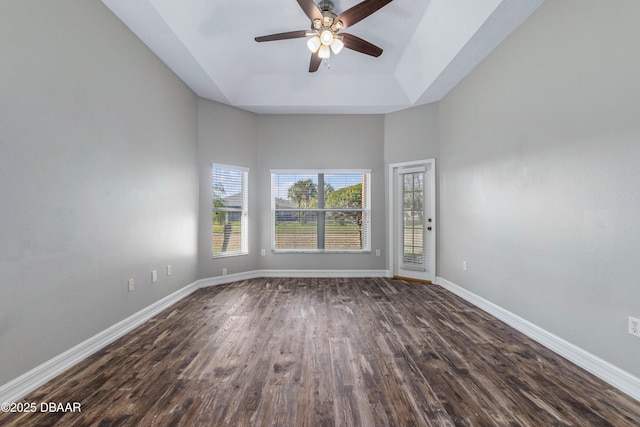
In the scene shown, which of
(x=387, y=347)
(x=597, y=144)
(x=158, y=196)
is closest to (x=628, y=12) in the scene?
(x=597, y=144)

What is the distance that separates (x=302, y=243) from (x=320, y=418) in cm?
361

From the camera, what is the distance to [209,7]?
287 cm

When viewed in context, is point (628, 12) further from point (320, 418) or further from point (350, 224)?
point (350, 224)

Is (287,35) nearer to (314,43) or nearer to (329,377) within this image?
(314,43)

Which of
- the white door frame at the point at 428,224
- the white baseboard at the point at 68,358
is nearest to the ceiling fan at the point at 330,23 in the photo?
the white door frame at the point at 428,224

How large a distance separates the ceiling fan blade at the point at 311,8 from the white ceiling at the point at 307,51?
0.63 metres

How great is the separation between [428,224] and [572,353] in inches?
102

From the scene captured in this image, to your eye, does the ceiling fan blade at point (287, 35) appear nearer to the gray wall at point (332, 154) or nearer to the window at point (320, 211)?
the gray wall at point (332, 154)

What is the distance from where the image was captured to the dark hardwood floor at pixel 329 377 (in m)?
1.56

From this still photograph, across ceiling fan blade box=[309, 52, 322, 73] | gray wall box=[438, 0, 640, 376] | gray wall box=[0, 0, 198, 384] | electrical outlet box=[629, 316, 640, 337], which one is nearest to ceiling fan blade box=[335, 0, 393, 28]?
ceiling fan blade box=[309, 52, 322, 73]

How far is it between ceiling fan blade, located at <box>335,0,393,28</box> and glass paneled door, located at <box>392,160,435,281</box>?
2.62 meters

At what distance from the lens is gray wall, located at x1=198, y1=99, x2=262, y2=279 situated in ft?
14.1

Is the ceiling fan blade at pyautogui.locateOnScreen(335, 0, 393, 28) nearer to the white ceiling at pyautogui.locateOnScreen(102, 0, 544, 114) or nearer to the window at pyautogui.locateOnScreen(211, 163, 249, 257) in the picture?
the white ceiling at pyautogui.locateOnScreen(102, 0, 544, 114)

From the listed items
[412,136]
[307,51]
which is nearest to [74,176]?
[307,51]
